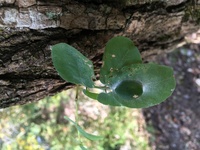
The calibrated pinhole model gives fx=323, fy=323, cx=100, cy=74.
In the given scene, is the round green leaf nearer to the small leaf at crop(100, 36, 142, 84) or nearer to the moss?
the small leaf at crop(100, 36, 142, 84)

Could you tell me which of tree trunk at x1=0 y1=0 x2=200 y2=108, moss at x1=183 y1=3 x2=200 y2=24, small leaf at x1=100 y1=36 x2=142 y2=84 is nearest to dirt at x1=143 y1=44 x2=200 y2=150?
moss at x1=183 y1=3 x2=200 y2=24

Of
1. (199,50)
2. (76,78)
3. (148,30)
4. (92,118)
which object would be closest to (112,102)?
(76,78)

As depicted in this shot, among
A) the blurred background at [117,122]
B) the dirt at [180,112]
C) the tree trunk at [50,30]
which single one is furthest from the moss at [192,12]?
the dirt at [180,112]

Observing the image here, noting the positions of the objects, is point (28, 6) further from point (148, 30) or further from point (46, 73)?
point (148, 30)

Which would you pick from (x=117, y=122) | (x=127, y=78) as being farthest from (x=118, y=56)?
(x=117, y=122)

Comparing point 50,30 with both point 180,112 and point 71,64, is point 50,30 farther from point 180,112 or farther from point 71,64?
point 180,112
